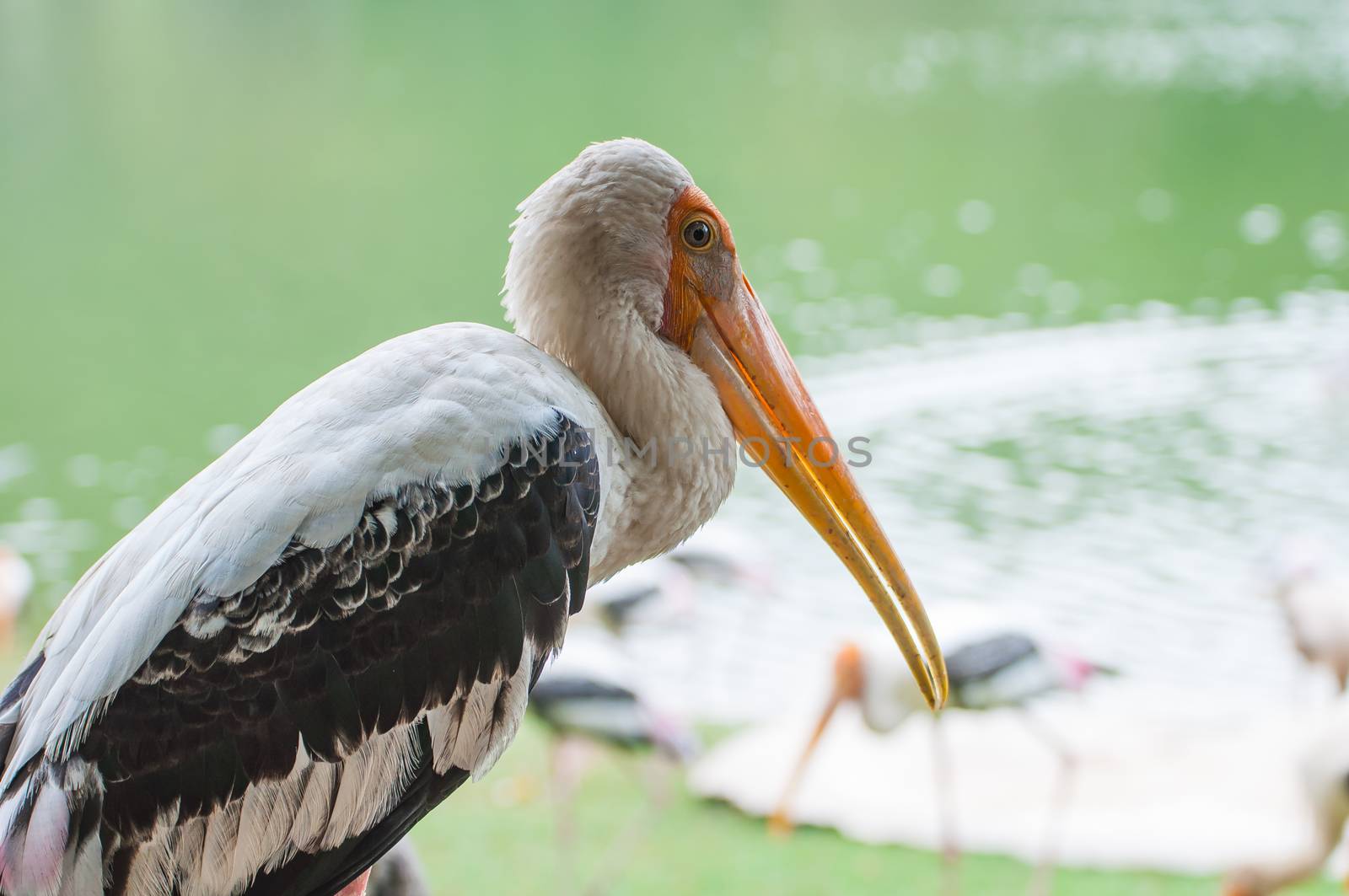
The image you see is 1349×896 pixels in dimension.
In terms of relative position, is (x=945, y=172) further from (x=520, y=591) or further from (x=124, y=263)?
(x=520, y=591)

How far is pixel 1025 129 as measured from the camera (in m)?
14.4

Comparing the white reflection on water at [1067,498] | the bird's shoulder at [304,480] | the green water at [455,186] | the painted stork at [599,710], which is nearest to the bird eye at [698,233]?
the bird's shoulder at [304,480]

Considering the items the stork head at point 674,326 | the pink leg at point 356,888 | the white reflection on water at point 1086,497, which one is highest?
the stork head at point 674,326

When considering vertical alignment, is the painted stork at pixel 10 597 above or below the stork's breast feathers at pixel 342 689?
below

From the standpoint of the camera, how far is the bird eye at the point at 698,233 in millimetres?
1749

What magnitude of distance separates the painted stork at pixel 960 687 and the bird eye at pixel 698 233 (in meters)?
2.18

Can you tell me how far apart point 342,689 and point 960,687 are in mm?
2512

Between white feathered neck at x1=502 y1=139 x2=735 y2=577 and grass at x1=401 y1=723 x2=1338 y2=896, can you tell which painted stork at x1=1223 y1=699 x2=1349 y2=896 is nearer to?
grass at x1=401 y1=723 x2=1338 y2=896

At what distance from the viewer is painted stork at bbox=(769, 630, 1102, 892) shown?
3715mm

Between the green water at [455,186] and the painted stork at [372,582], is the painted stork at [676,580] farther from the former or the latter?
the green water at [455,186]

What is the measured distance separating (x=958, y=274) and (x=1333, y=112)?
745cm

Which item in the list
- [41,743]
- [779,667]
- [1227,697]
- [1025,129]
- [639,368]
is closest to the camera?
[41,743]

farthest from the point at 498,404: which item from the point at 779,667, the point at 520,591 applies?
the point at 779,667

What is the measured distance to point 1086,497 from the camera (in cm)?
645
